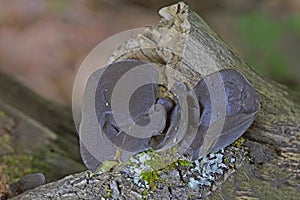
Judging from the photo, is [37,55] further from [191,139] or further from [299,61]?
[191,139]

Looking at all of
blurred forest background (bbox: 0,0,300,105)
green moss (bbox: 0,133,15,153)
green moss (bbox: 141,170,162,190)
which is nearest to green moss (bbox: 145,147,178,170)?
green moss (bbox: 141,170,162,190)

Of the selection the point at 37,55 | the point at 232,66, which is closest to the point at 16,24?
the point at 37,55

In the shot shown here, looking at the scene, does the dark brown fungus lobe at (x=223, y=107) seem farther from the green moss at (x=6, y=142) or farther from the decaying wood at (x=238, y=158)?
the green moss at (x=6, y=142)

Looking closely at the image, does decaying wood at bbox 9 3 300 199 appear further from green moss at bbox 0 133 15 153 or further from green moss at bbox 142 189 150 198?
green moss at bbox 0 133 15 153

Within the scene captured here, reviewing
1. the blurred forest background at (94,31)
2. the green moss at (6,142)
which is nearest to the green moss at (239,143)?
the green moss at (6,142)

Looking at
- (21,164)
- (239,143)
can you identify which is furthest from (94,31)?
(239,143)

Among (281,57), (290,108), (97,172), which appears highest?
(281,57)
